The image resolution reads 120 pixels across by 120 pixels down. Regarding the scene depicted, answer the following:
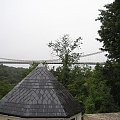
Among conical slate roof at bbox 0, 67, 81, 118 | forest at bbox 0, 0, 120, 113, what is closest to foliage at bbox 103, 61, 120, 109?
forest at bbox 0, 0, 120, 113

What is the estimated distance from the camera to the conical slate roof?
1420 cm

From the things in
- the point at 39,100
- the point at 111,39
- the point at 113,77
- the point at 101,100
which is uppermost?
the point at 111,39

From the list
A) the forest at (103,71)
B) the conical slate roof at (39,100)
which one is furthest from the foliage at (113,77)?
the conical slate roof at (39,100)

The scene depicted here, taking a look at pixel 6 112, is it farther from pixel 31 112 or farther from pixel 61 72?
pixel 61 72

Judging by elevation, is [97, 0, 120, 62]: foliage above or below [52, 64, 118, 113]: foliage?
above

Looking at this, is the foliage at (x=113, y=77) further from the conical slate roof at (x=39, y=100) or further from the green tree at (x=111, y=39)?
the conical slate roof at (x=39, y=100)

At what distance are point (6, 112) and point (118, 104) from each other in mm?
18810

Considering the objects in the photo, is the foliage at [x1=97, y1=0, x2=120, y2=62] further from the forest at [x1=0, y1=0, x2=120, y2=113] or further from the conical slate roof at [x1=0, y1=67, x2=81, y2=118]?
the conical slate roof at [x1=0, y1=67, x2=81, y2=118]

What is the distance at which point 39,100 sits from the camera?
14.5 metres

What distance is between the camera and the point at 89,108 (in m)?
30.5

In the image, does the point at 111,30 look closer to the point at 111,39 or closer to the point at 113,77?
the point at 111,39

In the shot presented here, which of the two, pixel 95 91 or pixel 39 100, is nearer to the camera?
pixel 39 100

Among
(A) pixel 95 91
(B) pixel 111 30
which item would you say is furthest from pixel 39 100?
(A) pixel 95 91

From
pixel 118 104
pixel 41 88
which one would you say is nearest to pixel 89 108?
pixel 118 104
